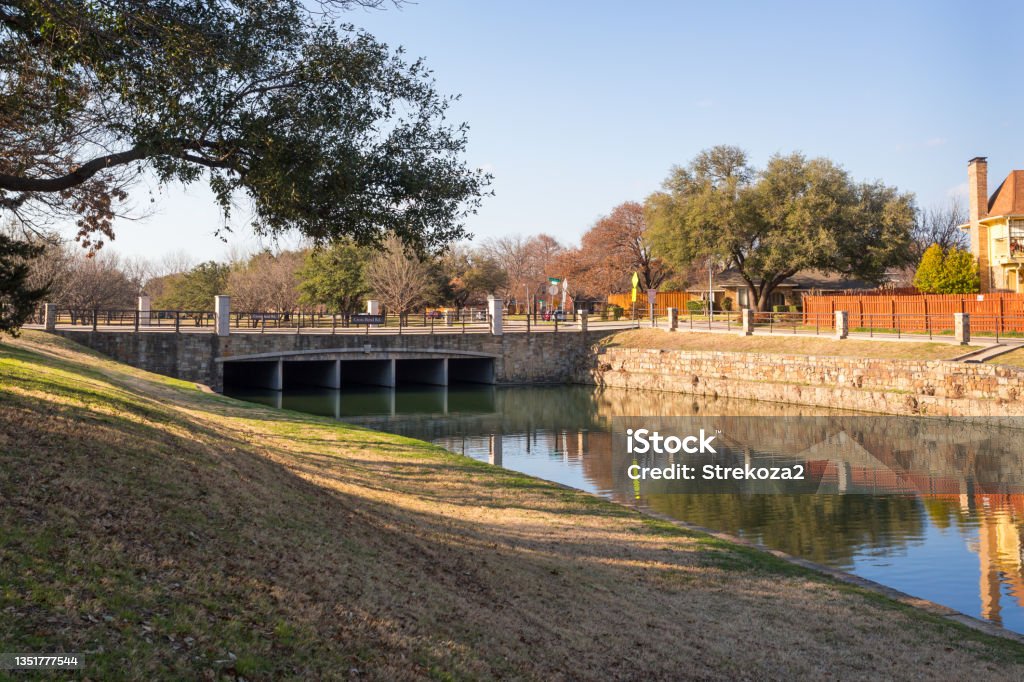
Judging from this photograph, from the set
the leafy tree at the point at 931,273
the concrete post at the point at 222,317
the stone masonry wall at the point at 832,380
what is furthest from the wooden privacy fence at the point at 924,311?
the concrete post at the point at 222,317

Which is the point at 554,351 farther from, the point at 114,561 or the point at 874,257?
the point at 114,561

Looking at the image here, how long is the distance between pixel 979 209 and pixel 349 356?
128 ft

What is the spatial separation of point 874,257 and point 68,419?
52.3 metres

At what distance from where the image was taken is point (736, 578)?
11.5 meters

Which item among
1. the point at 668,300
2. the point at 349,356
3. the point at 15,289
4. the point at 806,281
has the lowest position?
the point at 349,356

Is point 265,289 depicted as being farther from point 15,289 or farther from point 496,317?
point 15,289

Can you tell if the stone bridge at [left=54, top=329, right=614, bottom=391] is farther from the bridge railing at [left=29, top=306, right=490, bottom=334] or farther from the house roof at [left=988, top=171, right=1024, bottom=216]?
the house roof at [left=988, top=171, right=1024, bottom=216]

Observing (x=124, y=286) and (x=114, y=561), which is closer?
(x=114, y=561)

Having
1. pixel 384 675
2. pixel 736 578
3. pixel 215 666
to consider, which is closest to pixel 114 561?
pixel 215 666

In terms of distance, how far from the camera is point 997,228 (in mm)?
51281

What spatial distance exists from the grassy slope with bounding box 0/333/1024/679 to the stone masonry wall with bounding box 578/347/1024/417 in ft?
64.0

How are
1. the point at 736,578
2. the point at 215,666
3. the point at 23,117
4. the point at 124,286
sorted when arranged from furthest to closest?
the point at 124,286, the point at 23,117, the point at 736,578, the point at 215,666

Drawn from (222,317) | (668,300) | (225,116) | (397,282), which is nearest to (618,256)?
(668,300)

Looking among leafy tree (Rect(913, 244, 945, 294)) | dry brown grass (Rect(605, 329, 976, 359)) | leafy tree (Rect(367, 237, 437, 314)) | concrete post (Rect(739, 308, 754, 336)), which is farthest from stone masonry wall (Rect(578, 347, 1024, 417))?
leafy tree (Rect(367, 237, 437, 314))
